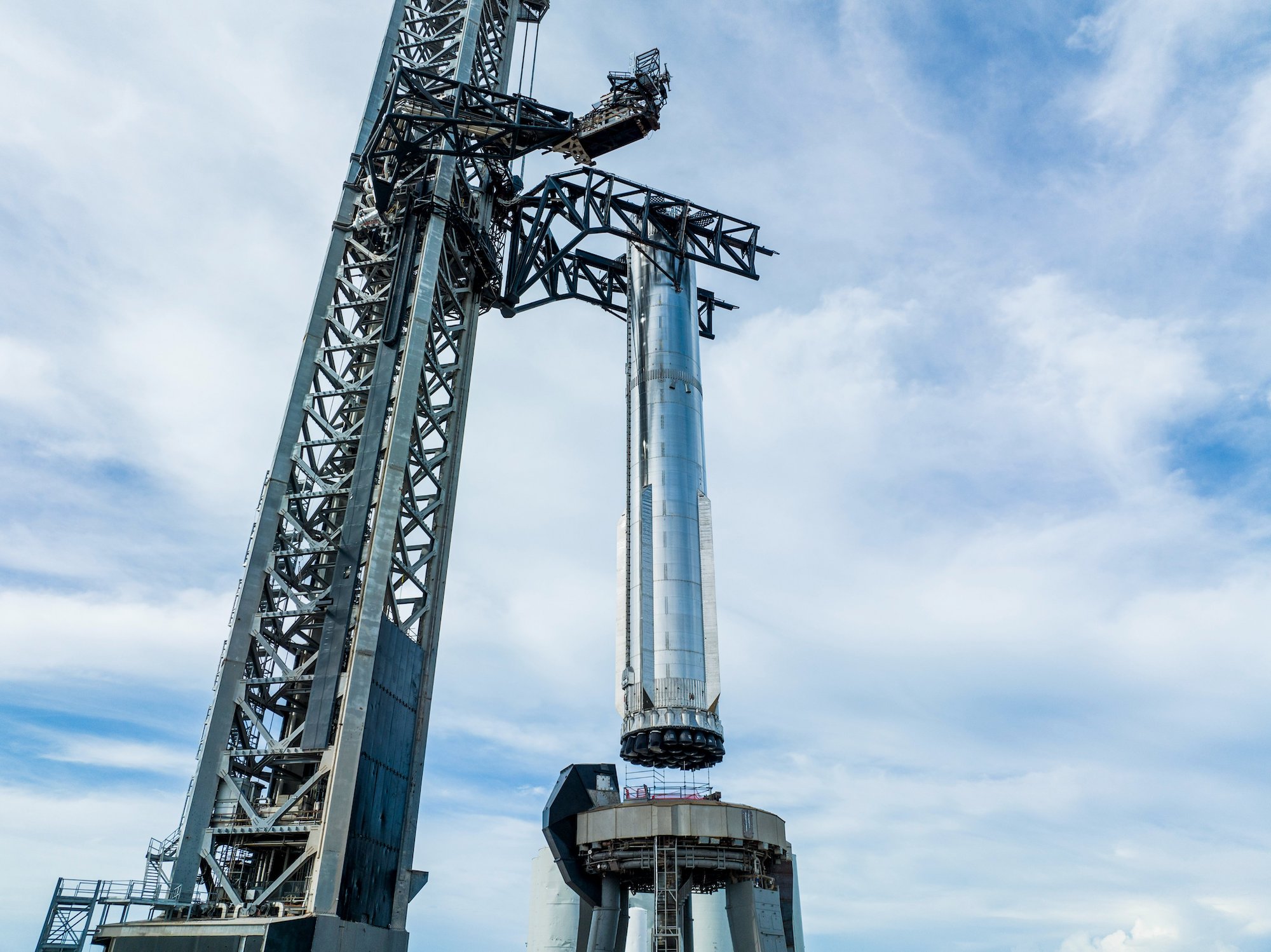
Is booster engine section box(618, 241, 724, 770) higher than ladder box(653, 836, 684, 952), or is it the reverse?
booster engine section box(618, 241, 724, 770)

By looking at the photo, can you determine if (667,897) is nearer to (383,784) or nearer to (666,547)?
(383,784)

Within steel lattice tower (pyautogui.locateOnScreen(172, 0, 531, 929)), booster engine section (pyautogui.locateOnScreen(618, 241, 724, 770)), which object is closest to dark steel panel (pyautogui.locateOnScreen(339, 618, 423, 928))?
steel lattice tower (pyautogui.locateOnScreen(172, 0, 531, 929))

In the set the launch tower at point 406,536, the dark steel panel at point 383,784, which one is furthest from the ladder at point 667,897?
the dark steel panel at point 383,784

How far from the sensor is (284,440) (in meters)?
35.6

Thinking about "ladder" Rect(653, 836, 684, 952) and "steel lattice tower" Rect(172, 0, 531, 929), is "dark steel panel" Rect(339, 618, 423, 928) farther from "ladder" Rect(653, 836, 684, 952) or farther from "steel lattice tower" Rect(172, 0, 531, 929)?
"ladder" Rect(653, 836, 684, 952)

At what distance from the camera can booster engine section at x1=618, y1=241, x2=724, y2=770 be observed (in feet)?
110

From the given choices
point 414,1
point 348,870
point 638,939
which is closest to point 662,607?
point 348,870

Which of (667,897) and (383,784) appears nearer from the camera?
(667,897)

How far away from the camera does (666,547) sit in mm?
36219

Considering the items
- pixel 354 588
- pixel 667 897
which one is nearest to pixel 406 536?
pixel 354 588

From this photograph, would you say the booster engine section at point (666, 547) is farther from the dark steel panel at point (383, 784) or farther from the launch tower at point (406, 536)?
the dark steel panel at point (383, 784)

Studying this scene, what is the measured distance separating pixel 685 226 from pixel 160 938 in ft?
108

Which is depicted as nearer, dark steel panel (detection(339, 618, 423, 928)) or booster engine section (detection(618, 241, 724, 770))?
dark steel panel (detection(339, 618, 423, 928))

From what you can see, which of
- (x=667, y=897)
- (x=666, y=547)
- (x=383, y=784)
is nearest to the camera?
(x=667, y=897)
